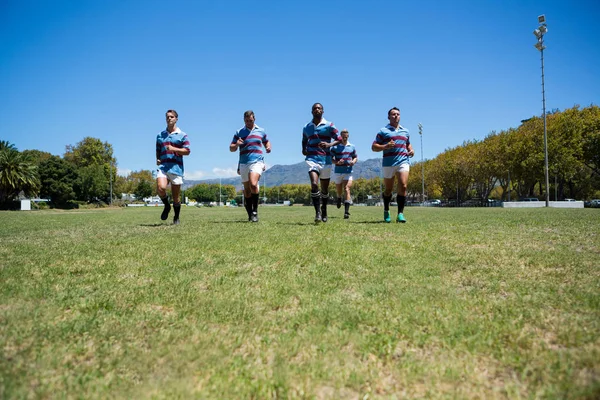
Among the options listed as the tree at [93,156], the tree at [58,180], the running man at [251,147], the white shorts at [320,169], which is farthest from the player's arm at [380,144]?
the tree at [93,156]

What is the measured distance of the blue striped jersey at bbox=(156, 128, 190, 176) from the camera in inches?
351

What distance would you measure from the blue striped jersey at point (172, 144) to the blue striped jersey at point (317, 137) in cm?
287

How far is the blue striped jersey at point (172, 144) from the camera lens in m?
8.91

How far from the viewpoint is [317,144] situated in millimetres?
8680

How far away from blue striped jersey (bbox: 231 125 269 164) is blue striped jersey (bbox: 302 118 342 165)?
3.68 ft

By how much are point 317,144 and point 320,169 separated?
600 millimetres

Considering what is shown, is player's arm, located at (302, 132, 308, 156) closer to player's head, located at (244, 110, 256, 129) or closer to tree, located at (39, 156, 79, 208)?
player's head, located at (244, 110, 256, 129)

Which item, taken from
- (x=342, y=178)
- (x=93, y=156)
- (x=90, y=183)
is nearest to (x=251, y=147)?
(x=342, y=178)

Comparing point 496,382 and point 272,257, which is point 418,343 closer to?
point 496,382

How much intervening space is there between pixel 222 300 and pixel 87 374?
1.10 m

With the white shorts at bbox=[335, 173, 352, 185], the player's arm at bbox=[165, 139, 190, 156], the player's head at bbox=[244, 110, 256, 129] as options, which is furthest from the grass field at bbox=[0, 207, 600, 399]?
the white shorts at bbox=[335, 173, 352, 185]

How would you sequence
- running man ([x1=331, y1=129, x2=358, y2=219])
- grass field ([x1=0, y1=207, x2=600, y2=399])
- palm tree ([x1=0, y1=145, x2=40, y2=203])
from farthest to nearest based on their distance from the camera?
1. palm tree ([x1=0, y1=145, x2=40, y2=203])
2. running man ([x1=331, y1=129, x2=358, y2=219])
3. grass field ([x1=0, y1=207, x2=600, y2=399])

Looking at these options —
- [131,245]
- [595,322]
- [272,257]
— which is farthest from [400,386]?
[131,245]

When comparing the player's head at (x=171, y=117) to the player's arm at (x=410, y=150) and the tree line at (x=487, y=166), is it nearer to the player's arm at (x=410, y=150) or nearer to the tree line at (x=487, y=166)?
the player's arm at (x=410, y=150)
